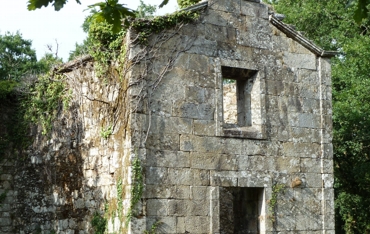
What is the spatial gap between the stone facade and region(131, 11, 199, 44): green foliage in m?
0.11

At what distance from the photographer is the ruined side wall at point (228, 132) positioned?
9312 mm

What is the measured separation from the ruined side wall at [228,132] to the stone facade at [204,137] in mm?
18

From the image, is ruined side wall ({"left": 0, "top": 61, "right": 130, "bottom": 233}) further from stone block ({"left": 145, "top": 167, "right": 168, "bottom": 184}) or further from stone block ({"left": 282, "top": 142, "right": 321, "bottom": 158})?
stone block ({"left": 282, "top": 142, "right": 321, "bottom": 158})

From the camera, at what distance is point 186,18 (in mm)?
9914

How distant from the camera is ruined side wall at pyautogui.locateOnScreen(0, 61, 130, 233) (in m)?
9.70

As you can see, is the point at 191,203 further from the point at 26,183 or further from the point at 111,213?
the point at 26,183

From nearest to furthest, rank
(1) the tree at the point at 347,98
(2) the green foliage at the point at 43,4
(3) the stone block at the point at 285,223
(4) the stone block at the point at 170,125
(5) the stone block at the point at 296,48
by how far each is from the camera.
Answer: (2) the green foliage at the point at 43,4 → (4) the stone block at the point at 170,125 → (3) the stone block at the point at 285,223 → (5) the stone block at the point at 296,48 → (1) the tree at the point at 347,98

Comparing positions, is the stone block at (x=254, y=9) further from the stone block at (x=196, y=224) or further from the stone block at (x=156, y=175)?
the stone block at (x=196, y=224)

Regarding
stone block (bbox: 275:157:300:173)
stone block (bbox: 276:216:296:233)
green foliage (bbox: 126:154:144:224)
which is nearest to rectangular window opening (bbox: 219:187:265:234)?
stone block (bbox: 276:216:296:233)

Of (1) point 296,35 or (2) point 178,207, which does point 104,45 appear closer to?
(2) point 178,207

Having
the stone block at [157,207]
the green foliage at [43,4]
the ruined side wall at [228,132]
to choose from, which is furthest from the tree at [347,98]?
the green foliage at [43,4]

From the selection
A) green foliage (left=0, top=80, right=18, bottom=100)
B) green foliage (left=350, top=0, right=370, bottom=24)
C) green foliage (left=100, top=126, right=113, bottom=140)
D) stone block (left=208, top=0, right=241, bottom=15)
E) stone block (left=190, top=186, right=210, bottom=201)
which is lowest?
stone block (left=190, top=186, right=210, bottom=201)

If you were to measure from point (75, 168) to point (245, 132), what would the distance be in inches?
124

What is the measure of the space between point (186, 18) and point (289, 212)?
3765mm
